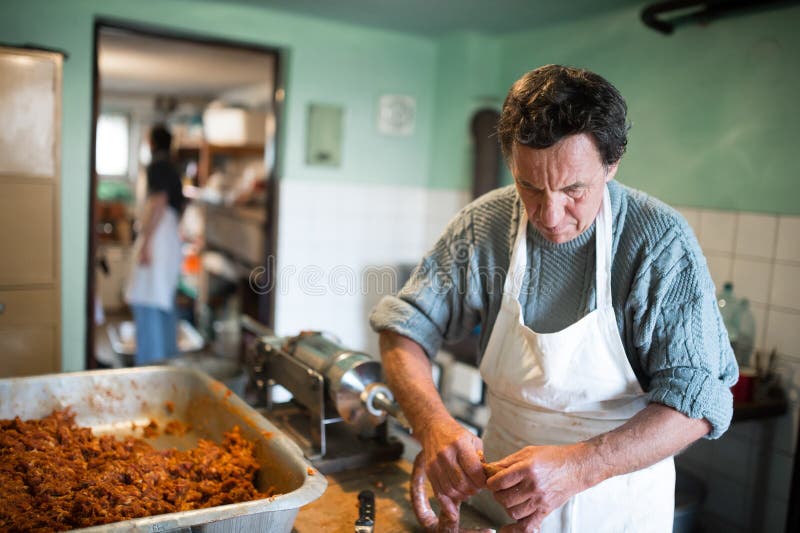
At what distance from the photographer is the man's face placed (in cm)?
123

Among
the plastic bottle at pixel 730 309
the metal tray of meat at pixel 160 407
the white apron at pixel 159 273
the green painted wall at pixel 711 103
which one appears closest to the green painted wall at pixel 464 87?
the green painted wall at pixel 711 103

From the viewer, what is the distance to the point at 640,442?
47.4 inches

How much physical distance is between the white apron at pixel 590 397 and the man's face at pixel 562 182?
0.10 m

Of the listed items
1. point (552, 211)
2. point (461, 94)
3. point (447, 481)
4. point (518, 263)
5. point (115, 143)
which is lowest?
point (447, 481)

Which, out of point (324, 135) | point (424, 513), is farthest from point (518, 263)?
point (324, 135)

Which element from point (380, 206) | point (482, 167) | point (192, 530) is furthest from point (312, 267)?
point (192, 530)

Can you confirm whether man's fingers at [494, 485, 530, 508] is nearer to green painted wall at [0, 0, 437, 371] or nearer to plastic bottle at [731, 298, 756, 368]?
plastic bottle at [731, 298, 756, 368]

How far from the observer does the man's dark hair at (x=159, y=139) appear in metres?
4.39

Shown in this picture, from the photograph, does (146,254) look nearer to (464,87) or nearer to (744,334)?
(464,87)

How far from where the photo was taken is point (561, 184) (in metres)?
1.26

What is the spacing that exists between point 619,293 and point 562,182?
281mm

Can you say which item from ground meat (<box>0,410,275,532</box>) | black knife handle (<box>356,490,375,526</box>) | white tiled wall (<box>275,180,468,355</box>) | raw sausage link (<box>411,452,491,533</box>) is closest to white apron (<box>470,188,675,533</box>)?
raw sausage link (<box>411,452,491,533</box>)

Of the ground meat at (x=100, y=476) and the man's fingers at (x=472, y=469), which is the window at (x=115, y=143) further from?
the man's fingers at (x=472, y=469)

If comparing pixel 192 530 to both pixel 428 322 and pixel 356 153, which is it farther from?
pixel 356 153
